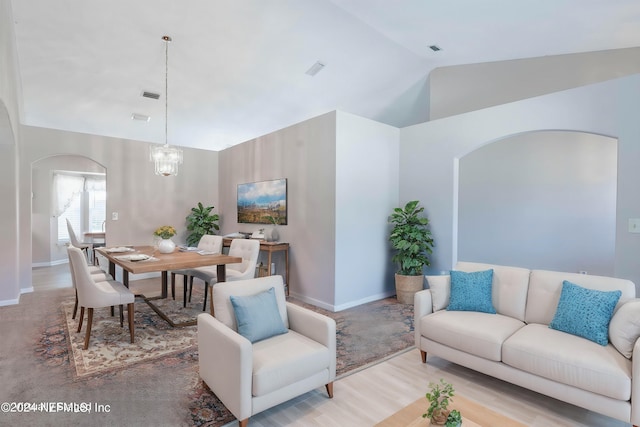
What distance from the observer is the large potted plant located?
463 centimetres

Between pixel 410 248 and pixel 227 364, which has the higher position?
pixel 410 248

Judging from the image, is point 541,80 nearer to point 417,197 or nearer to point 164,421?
point 417,197

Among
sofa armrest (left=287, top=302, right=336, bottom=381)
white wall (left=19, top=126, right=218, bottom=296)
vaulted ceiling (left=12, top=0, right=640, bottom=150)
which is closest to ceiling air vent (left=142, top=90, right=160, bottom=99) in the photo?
vaulted ceiling (left=12, top=0, right=640, bottom=150)

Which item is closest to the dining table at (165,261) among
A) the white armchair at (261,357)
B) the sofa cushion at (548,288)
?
the white armchair at (261,357)

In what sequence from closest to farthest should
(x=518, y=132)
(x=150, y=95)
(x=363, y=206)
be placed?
(x=518, y=132)
(x=363, y=206)
(x=150, y=95)

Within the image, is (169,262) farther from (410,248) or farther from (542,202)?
(542,202)

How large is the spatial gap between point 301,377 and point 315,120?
3520mm

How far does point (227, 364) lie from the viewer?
1.97m

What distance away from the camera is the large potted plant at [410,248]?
15.2ft

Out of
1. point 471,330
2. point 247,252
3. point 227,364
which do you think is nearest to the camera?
point 227,364

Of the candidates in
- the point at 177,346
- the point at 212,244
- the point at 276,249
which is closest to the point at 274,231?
the point at 276,249

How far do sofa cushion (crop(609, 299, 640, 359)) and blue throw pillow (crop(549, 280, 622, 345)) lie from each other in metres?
0.04

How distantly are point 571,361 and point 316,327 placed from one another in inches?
64.2

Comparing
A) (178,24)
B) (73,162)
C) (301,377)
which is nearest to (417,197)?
(301,377)
